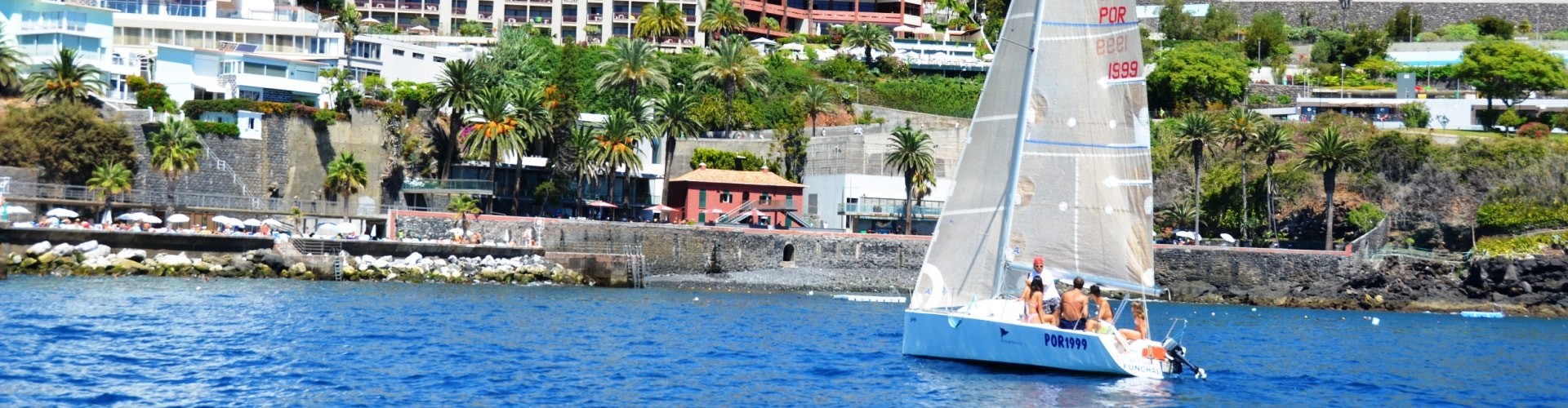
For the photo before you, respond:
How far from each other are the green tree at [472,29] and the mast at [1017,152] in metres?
80.5

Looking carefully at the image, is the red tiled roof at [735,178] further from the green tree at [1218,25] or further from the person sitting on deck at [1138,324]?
the person sitting on deck at [1138,324]

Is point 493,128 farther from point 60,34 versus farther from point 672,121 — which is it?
point 60,34

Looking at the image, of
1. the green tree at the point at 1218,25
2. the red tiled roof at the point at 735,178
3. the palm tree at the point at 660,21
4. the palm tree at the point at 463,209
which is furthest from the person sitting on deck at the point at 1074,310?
the green tree at the point at 1218,25

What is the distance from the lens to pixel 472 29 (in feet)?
358

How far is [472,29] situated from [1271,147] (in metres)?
53.2

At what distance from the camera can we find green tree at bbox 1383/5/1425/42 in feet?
409

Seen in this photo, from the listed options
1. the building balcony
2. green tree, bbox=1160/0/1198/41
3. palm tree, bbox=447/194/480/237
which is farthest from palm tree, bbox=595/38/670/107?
green tree, bbox=1160/0/1198/41

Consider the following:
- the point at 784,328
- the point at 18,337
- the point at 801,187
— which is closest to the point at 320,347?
the point at 18,337

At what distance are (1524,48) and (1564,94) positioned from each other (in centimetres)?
408

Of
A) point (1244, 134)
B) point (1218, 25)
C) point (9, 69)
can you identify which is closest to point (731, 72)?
point (1244, 134)

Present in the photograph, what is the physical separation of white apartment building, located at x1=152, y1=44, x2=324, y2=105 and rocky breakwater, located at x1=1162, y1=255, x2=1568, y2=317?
139 ft

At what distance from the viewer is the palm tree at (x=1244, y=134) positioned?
265 ft

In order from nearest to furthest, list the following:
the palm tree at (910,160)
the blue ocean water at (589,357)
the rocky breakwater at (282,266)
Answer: the blue ocean water at (589,357) < the rocky breakwater at (282,266) < the palm tree at (910,160)

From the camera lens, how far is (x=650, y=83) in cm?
8888
